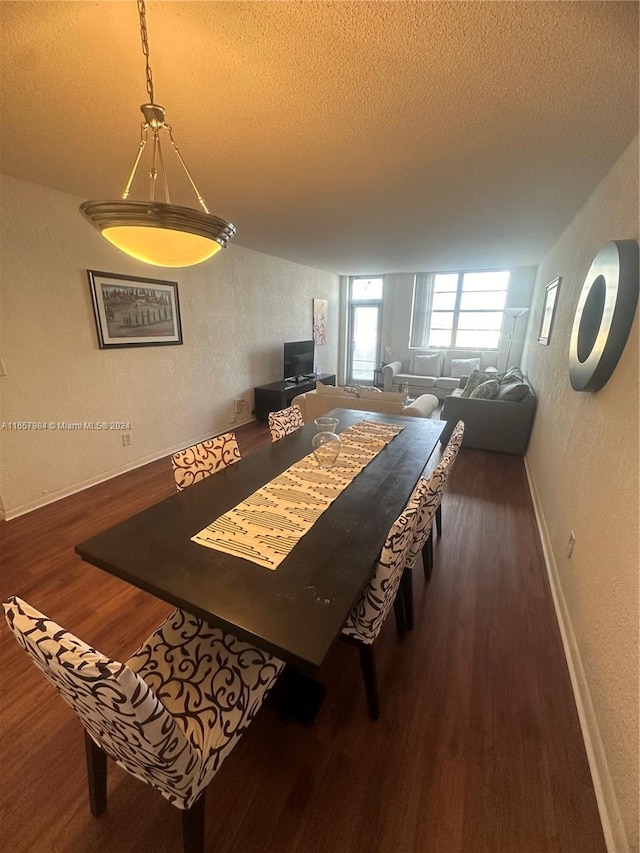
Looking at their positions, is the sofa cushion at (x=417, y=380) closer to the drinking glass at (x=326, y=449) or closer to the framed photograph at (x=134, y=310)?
the framed photograph at (x=134, y=310)

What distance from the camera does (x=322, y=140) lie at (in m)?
1.77

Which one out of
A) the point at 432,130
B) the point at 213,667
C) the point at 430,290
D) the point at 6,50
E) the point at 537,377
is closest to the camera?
the point at 213,667

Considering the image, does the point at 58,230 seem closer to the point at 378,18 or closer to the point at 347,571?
the point at 378,18

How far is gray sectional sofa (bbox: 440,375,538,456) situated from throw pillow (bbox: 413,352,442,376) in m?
2.72

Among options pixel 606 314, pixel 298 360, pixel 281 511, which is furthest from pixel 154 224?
pixel 298 360

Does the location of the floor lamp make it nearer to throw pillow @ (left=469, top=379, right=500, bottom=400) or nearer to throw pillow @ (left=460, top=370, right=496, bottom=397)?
throw pillow @ (left=460, top=370, right=496, bottom=397)

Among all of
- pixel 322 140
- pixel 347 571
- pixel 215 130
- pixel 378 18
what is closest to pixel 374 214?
pixel 322 140

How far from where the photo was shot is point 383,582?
3.67ft

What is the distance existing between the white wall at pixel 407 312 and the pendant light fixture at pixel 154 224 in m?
6.51

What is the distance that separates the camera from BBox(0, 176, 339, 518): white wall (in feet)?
7.82

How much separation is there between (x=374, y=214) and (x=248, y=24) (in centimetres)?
208

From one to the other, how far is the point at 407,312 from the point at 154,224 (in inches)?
270

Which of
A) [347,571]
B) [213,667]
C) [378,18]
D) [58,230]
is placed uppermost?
[378,18]

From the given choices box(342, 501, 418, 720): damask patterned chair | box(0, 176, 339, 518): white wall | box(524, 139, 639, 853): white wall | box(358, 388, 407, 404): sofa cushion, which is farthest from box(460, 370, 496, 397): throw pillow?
box(342, 501, 418, 720): damask patterned chair
